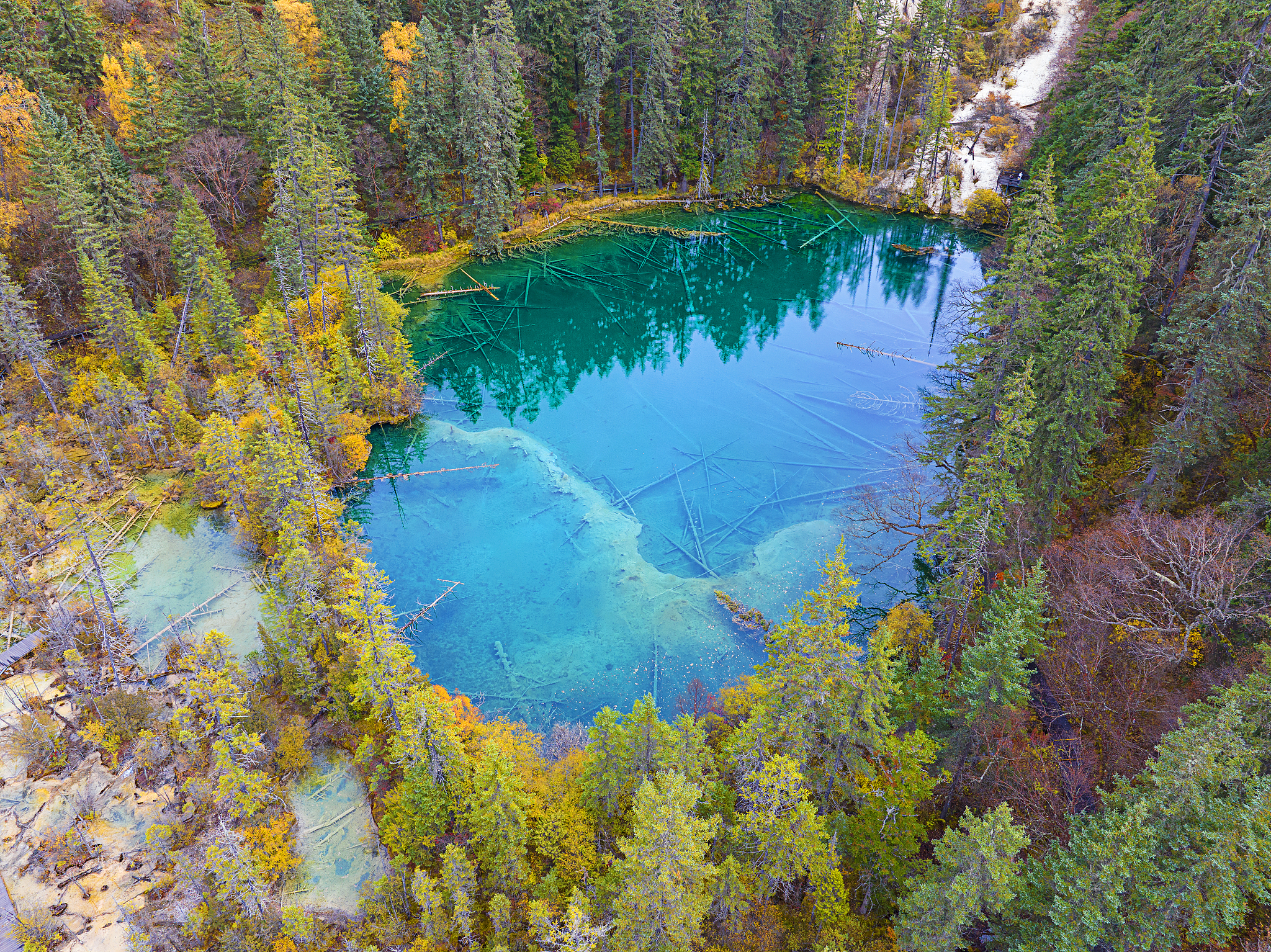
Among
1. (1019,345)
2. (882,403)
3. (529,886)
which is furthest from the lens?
(882,403)

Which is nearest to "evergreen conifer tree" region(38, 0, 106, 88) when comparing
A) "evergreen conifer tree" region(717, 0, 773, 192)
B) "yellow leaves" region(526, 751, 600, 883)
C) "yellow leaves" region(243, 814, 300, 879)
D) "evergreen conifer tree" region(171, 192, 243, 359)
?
"evergreen conifer tree" region(171, 192, 243, 359)

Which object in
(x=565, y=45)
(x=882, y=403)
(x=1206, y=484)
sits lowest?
(x=882, y=403)

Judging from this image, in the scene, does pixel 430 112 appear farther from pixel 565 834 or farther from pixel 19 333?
pixel 565 834

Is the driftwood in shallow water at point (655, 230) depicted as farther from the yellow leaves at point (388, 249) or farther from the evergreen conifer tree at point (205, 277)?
the evergreen conifer tree at point (205, 277)

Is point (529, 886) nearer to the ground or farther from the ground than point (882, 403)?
nearer to the ground

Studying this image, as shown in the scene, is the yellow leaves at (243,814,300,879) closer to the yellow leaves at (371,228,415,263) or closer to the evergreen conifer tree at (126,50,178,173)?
the evergreen conifer tree at (126,50,178,173)

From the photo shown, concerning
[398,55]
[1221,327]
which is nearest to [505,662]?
[1221,327]

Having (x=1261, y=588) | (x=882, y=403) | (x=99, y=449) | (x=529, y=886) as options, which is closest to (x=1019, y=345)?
(x=1261, y=588)

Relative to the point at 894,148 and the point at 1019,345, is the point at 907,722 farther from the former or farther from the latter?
the point at 894,148
